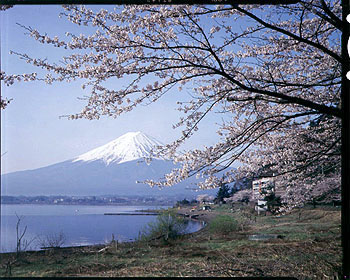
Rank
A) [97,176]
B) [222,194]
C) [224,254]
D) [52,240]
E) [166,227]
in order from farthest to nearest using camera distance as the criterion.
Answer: [97,176], [166,227], [222,194], [52,240], [224,254]

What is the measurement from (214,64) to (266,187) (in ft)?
7.01

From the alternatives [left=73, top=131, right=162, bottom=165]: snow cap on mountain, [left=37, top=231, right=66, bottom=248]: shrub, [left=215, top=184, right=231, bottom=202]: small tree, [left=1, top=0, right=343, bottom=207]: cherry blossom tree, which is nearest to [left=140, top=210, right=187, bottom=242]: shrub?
[left=215, top=184, right=231, bottom=202]: small tree

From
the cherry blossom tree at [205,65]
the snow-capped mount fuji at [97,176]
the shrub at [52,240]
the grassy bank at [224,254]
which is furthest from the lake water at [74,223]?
the cherry blossom tree at [205,65]

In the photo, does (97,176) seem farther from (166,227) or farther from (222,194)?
(222,194)

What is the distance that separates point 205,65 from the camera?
2711mm

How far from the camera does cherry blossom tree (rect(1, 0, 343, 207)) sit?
2.63 m

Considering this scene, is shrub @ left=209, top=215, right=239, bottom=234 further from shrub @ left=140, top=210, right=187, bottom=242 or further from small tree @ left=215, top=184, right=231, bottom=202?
small tree @ left=215, top=184, right=231, bottom=202

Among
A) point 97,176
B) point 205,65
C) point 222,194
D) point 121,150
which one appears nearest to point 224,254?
point 222,194

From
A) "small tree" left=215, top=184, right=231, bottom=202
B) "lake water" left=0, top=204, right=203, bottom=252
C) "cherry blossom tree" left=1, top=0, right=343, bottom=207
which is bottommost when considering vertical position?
"lake water" left=0, top=204, right=203, bottom=252

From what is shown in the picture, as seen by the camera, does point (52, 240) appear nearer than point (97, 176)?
Yes

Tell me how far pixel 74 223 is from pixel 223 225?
7.30ft

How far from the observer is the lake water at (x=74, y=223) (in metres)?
3.81

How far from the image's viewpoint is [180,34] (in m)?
2.66

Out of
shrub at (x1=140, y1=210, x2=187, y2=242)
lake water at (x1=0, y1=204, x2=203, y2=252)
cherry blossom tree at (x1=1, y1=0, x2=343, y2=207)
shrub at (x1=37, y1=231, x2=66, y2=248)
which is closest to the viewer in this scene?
cherry blossom tree at (x1=1, y1=0, x2=343, y2=207)
